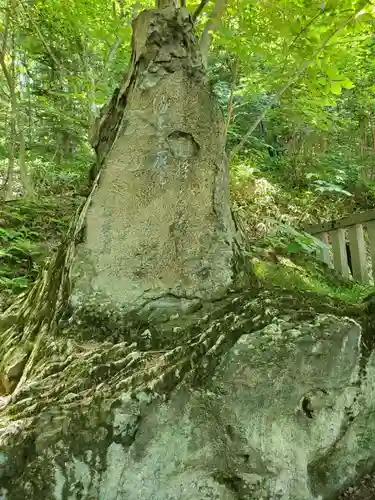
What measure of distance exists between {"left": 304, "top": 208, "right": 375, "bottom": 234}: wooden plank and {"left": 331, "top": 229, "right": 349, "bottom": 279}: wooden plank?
0.32ft

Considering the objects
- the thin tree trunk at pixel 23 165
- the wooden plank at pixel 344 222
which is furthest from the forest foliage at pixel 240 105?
the wooden plank at pixel 344 222

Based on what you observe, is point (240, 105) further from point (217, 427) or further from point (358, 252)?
point (217, 427)

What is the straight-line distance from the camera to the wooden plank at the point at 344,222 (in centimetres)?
481

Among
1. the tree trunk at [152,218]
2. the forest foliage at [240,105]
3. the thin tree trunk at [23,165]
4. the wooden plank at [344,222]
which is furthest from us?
the thin tree trunk at [23,165]

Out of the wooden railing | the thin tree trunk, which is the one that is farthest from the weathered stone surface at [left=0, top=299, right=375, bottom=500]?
the thin tree trunk

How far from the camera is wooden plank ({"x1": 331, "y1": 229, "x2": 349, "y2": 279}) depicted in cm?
552

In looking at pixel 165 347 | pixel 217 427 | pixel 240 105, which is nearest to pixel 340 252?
pixel 240 105

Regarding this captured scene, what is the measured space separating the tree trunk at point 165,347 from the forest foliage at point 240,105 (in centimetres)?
76

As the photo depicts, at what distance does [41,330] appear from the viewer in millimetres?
2357

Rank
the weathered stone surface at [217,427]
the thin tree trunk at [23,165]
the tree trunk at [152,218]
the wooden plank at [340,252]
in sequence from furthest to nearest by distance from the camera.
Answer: the thin tree trunk at [23,165]
the wooden plank at [340,252]
the tree trunk at [152,218]
the weathered stone surface at [217,427]

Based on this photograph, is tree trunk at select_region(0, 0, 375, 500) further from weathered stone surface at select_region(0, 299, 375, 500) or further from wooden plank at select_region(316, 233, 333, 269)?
wooden plank at select_region(316, 233, 333, 269)

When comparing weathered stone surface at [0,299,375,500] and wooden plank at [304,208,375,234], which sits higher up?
wooden plank at [304,208,375,234]

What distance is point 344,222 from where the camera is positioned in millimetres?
5273

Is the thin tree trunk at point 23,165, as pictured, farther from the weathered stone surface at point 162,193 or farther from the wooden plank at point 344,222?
the wooden plank at point 344,222
